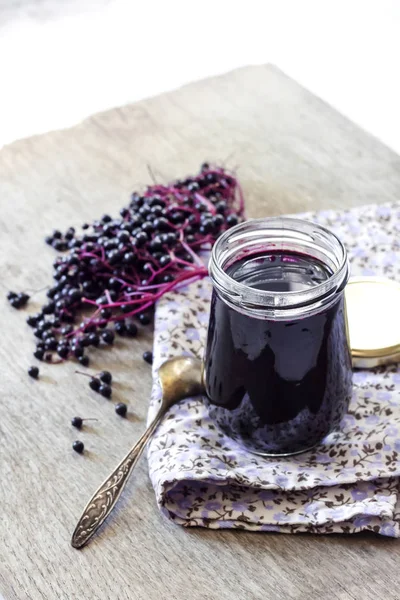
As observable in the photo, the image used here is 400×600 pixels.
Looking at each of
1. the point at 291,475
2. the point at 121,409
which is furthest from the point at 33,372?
the point at 291,475

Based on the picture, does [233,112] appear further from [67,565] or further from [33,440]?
[67,565]

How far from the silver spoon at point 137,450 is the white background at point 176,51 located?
168 cm

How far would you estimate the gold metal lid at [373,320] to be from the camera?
105 cm

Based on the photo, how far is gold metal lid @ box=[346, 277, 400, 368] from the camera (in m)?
1.05

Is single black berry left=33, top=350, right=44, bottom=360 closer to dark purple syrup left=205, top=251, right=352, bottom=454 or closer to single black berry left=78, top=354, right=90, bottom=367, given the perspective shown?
single black berry left=78, top=354, right=90, bottom=367

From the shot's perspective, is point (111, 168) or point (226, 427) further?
point (111, 168)

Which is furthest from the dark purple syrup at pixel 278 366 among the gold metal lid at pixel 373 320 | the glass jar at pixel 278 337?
the gold metal lid at pixel 373 320

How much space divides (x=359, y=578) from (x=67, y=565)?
0.30 metres

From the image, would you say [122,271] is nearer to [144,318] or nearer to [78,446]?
[144,318]

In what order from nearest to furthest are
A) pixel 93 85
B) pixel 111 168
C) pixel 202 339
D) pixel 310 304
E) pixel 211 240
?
pixel 310 304 < pixel 202 339 < pixel 211 240 < pixel 111 168 < pixel 93 85

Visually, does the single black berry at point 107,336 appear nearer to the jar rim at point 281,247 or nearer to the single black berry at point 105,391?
the single black berry at point 105,391

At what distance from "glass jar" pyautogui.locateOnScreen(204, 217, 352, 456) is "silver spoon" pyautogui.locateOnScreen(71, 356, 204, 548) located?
76 mm

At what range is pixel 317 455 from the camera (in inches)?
37.5

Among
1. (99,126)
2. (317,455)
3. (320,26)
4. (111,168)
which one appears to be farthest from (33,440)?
(320,26)
